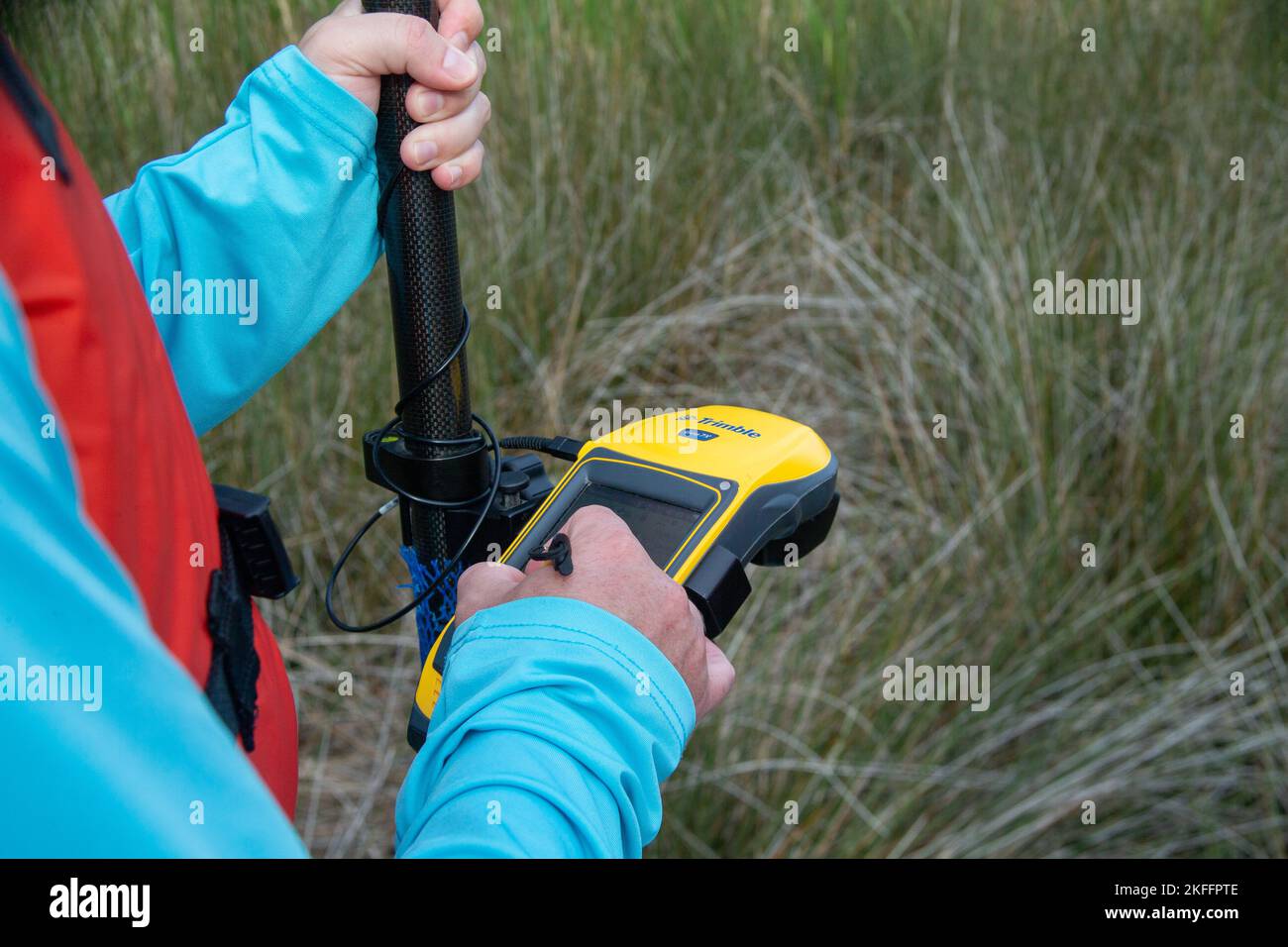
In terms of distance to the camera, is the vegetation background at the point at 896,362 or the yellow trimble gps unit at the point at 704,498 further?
the vegetation background at the point at 896,362

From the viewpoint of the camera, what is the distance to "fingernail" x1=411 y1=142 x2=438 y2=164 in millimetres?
975

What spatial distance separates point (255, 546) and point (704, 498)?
45 cm

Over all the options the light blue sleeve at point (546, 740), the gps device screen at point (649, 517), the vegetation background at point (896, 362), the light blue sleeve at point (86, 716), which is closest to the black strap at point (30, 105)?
the light blue sleeve at point (86, 716)

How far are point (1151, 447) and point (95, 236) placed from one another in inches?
81.6

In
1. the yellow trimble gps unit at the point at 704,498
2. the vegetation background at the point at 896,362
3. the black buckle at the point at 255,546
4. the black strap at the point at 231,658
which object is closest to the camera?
the black strap at the point at 231,658

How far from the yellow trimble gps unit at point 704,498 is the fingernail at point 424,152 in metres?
0.37

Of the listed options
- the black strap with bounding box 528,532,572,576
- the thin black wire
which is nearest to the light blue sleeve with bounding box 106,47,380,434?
the thin black wire

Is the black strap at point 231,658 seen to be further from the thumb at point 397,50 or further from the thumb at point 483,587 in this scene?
the thumb at point 397,50

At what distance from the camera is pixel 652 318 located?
261 cm

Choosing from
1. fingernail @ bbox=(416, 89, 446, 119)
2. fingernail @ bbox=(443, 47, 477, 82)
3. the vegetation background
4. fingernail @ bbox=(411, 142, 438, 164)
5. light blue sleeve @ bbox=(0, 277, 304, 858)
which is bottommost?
the vegetation background

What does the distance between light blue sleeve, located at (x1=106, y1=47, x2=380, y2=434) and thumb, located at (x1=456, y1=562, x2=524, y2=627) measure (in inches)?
13.5

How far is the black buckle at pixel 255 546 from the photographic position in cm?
95

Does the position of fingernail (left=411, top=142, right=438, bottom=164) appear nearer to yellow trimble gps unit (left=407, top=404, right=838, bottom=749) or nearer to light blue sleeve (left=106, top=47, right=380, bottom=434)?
light blue sleeve (left=106, top=47, right=380, bottom=434)

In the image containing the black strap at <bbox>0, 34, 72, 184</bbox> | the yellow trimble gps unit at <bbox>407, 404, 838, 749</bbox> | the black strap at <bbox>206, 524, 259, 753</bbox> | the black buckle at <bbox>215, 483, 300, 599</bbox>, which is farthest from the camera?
the yellow trimble gps unit at <bbox>407, 404, 838, 749</bbox>
